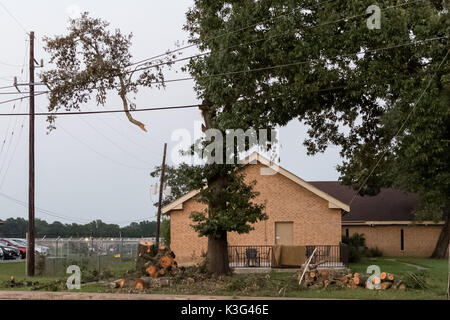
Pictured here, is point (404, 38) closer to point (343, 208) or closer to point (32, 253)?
point (343, 208)

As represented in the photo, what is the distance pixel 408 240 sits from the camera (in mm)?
49062

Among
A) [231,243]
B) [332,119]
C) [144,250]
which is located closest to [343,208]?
[231,243]

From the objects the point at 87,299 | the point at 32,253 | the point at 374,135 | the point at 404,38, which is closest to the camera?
the point at 87,299

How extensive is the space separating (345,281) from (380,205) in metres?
29.5

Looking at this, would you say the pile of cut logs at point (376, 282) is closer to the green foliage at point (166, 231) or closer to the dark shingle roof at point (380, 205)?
the green foliage at point (166, 231)

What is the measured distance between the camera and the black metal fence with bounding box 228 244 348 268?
33.8 meters

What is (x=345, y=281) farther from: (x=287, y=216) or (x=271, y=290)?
(x=287, y=216)

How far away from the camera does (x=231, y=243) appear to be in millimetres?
38969

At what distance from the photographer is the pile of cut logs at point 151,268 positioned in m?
23.6

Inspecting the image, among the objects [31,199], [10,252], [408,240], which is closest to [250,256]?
[31,199]

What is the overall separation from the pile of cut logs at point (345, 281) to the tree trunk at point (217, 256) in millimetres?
3784

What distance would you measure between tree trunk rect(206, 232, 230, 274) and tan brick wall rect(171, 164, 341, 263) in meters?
11.3

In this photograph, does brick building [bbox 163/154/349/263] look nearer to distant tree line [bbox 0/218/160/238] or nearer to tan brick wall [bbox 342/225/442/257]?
tan brick wall [bbox 342/225/442/257]

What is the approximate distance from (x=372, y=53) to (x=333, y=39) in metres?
1.50
